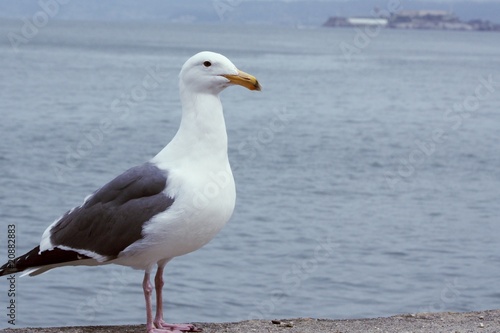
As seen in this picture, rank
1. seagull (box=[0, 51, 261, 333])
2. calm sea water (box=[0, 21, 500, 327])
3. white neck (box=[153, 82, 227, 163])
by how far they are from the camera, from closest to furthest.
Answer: seagull (box=[0, 51, 261, 333]), white neck (box=[153, 82, 227, 163]), calm sea water (box=[0, 21, 500, 327])

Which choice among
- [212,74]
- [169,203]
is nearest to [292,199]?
[212,74]

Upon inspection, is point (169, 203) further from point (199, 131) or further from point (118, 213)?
point (199, 131)

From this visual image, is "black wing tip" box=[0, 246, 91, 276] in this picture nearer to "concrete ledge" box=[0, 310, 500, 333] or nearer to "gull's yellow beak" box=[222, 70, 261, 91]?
"concrete ledge" box=[0, 310, 500, 333]

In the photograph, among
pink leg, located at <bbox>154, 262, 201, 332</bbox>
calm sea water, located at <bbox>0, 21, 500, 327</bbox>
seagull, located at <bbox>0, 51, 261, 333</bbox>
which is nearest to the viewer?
seagull, located at <bbox>0, 51, 261, 333</bbox>

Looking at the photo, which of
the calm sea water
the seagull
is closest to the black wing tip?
the seagull

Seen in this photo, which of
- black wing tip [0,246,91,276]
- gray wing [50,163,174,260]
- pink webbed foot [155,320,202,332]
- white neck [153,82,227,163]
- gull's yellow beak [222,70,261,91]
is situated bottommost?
pink webbed foot [155,320,202,332]

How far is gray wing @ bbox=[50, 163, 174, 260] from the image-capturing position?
5965mm

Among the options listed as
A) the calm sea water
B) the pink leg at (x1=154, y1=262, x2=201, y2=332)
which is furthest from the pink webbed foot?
the calm sea water

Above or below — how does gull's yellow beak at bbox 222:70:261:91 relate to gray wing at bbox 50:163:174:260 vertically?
Result: above

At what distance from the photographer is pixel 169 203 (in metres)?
5.89

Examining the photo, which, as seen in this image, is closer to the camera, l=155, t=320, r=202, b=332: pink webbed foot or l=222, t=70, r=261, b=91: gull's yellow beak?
l=222, t=70, r=261, b=91: gull's yellow beak

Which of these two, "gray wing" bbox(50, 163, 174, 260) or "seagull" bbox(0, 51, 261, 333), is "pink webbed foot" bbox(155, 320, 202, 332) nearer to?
"seagull" bbox(0, 51, 261, 333)

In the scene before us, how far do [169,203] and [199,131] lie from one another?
0.48 meters

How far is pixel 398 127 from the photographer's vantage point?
31.2 meters
